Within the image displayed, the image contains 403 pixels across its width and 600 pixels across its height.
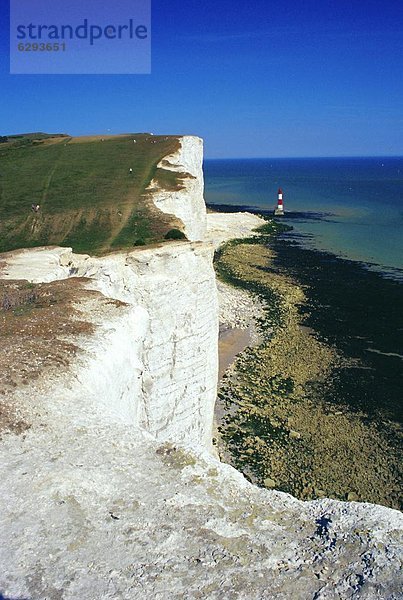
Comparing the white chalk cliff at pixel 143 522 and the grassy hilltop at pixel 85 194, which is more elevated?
the grassy hilltop at pixel 85 194

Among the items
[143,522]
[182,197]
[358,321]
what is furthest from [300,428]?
[182,197]

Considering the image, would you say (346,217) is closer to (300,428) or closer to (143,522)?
(300,428)

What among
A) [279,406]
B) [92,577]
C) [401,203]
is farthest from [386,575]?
[401,203]

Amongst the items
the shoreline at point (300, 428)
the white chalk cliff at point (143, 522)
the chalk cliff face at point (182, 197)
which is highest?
the chalk cliff face at point (182, 197)

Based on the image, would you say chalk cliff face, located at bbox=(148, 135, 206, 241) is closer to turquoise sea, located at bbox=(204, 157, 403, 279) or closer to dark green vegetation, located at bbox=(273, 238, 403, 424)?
dark green vegetation, located at bbox=(273, 238, 403, 424)

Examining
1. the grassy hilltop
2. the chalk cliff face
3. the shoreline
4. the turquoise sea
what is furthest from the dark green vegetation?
the grassy hilltop

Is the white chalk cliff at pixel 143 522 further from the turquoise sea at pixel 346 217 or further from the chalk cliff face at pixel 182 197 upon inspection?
the turquoise sea at pixel 346 217

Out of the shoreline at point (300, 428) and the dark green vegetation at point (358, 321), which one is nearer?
the shoreline at point (300, 428)

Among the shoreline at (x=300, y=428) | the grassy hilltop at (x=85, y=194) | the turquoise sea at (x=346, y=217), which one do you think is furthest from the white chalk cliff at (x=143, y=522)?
the turquoise sea at (x=346, y=217)
